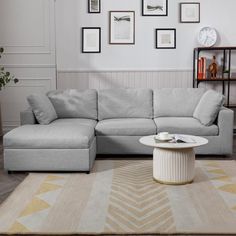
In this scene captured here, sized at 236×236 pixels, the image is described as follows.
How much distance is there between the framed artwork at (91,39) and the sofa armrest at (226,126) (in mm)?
2235

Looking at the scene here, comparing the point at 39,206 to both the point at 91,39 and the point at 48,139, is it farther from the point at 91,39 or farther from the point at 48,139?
the point at 91,39

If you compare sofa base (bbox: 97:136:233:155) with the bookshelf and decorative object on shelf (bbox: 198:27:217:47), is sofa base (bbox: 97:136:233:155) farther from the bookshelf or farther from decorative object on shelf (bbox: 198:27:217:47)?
decorative object on shelf (bbox: 198:27:217:47)

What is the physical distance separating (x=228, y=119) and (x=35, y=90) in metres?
2.95

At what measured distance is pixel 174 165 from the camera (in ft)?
11.3

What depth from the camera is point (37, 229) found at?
2.56 meters

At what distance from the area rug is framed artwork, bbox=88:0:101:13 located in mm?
2727

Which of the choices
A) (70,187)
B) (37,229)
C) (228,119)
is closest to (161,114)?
(228,119)

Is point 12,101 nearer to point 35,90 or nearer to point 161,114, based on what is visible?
point 35,90

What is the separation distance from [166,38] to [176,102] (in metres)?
1.26

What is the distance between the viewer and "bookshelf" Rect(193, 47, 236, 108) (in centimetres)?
569

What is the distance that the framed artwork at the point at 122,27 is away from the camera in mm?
5848

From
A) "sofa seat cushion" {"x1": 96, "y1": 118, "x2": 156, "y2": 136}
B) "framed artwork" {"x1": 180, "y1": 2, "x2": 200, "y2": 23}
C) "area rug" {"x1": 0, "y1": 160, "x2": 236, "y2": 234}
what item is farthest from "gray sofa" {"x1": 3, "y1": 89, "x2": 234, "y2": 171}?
"framed artwork" {"x1": 180, "y1": 2, "x2": 200, "y2": 23}

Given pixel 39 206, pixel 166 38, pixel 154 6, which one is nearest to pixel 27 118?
pixel 39 206

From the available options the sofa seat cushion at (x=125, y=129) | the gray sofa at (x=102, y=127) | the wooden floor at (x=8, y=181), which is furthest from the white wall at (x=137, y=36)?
the wooden floor at (x=8, y=181)
